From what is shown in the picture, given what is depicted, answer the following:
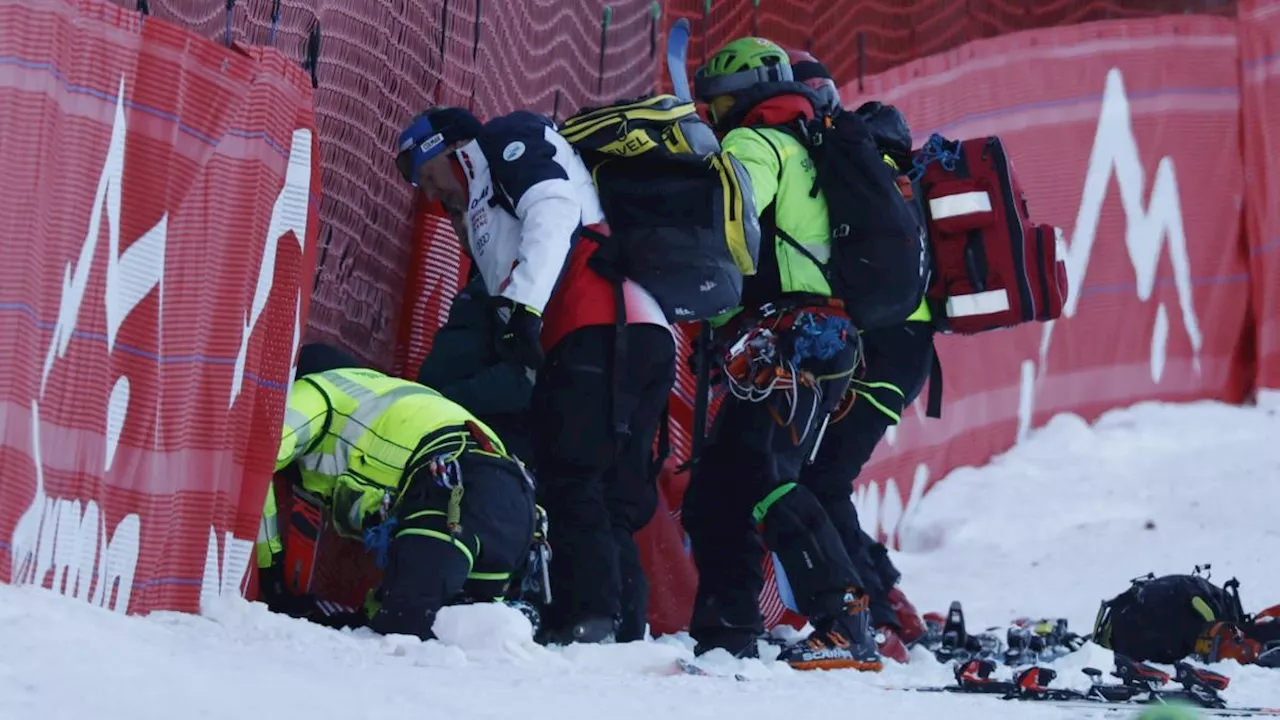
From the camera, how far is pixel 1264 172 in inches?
401

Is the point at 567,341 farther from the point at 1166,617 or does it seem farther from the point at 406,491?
the point at 1166,617

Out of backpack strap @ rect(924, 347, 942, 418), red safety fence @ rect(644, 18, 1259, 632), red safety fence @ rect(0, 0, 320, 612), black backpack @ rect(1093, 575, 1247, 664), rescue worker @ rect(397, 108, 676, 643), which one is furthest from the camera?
red safety fence @ rect(644, 18, 1259, 632)

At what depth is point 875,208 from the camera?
215 inches

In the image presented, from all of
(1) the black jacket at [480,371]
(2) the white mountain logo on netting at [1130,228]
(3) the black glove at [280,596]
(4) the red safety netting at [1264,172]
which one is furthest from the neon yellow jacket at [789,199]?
(4) the red safety netting at [1264,172]

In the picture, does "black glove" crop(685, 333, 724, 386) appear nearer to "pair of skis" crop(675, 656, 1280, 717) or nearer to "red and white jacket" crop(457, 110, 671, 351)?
"red and white jacket" crop(457, 110, 671, 351)

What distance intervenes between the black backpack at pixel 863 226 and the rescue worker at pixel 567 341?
1.86 feet

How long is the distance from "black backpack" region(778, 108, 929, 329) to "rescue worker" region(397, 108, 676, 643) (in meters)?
0.57

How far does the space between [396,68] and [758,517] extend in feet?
5.83

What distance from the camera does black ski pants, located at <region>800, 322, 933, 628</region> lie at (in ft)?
19.9

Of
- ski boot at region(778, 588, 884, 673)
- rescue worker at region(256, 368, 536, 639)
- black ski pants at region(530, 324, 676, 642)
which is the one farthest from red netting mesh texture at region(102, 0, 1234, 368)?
ski boot at region(778, 588, 884, 673)

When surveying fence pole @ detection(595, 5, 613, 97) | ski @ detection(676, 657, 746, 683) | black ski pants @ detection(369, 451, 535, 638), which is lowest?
ski @ detection(676, 657, 746, 683)

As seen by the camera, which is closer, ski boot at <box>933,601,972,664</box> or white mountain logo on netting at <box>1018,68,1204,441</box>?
ski boot at <box>933,601,972,664</box>

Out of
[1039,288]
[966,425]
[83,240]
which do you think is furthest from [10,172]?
[966,425]

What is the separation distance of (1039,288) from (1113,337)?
396 centimetres
